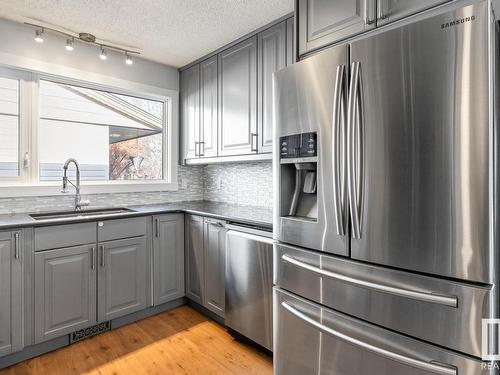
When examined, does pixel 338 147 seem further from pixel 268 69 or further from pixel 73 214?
pixel 73 214

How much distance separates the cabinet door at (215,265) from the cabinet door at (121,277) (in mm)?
553

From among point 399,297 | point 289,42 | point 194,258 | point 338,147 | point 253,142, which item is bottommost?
point 194,258

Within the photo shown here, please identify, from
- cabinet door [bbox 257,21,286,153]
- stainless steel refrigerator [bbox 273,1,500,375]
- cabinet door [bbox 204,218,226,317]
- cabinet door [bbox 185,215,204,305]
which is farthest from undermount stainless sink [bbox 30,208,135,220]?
stainless steel refrigerator [bbox 273,1,500,375]

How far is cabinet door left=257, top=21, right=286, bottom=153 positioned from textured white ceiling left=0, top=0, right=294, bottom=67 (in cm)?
12

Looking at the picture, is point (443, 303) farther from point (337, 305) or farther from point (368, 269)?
point (337, 305)

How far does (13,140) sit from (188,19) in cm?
176

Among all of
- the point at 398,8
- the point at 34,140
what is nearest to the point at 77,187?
the point at 34,140

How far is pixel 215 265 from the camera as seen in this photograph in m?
2.56

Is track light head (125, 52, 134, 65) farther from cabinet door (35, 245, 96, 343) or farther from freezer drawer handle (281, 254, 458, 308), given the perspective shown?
freezer drawer handle (281, 254, 458, 308)

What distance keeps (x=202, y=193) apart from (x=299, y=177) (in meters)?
2.20

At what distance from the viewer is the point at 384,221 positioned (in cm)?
126

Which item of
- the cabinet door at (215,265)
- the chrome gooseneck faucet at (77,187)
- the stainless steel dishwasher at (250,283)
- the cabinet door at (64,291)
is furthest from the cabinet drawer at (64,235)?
the stainless steel dishwasher at (250,283)

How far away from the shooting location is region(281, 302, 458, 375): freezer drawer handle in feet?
3.68

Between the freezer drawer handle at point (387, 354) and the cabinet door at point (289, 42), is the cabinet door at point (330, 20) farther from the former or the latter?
the freezer drawer handle at point (387, 354)
